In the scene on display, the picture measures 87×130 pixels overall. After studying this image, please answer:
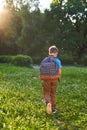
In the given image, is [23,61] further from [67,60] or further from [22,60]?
[67,60]

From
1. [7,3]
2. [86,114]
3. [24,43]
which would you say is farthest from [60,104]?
[7,3]

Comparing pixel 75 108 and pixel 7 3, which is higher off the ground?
pixel 7 3

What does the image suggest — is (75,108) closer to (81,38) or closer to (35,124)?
(35,124)

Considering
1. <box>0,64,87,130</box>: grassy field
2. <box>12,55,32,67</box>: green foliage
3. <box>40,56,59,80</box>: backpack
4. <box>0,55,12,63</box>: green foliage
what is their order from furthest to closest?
<box>0,55,12,63</box>: green foliage < <box>12,55,32,67</box>: green foliage < <box>40,56,59,80</box>: backpack < <box>0,64,87,130</box>: grassy field

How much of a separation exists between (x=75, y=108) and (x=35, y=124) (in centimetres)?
395

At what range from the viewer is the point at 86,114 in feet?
40.5

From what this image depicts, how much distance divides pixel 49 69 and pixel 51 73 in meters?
0.14

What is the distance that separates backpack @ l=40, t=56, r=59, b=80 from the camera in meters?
12.1

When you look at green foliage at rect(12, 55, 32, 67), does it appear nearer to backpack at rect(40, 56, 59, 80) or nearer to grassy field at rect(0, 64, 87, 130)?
grassy field at rect(0, 64, 87, 130)

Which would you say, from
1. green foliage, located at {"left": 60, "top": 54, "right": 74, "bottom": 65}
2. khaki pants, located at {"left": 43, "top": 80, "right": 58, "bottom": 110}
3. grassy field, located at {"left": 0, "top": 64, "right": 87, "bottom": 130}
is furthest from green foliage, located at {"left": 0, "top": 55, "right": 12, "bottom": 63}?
khaki pants, located at {"left": 43, "top": 80, "right": 58, "bottom": 110}

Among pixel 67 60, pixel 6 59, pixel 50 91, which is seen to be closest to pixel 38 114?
pixel 50 91

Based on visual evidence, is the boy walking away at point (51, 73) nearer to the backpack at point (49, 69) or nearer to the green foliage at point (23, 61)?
the backpack at point (49, 69)

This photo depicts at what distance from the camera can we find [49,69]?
12.1 meters

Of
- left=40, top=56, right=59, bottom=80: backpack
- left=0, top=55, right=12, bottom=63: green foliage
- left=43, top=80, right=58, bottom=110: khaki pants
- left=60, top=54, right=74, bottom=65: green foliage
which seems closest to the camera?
left=40, top=56, right=59, bottom=80: backpack
